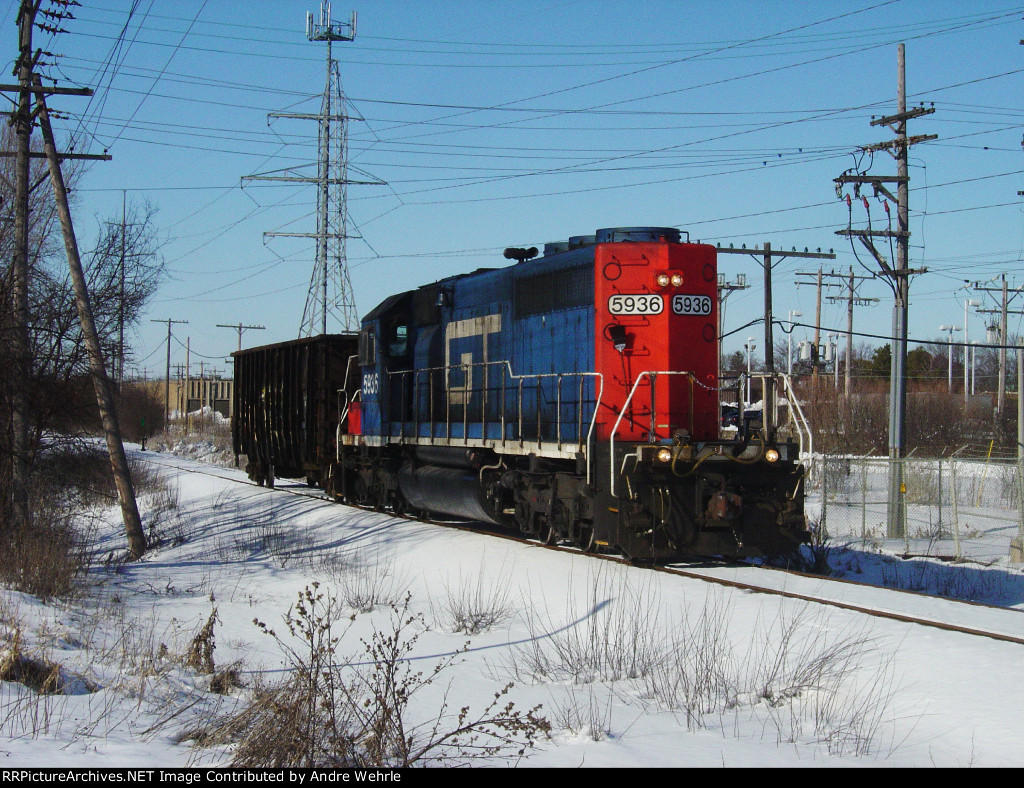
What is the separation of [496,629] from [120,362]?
515 inches

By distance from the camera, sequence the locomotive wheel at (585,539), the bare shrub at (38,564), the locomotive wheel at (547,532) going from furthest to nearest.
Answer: the locomotive wheel at (547,532) < the locomotive wheel at (585,539) < the bare shrub at (38,564)

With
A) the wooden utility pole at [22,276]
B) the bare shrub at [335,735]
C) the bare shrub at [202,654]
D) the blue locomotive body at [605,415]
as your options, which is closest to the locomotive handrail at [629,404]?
the blue locomotive body at [605,415]

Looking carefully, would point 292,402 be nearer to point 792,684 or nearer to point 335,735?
point 792,684

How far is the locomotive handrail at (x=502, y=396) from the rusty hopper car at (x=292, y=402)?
137 inches

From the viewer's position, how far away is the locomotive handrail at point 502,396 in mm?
11812

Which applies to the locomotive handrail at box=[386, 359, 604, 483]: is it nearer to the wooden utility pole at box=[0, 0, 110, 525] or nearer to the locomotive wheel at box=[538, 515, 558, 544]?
the locomotive wheel at box=[538, 515, 558, 544]

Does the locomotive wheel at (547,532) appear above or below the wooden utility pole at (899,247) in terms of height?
below

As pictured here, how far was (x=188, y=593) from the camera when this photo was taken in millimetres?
11102

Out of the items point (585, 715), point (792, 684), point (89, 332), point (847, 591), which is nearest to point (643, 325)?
point (847, 591)

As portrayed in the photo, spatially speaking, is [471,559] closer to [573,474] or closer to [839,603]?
[573,474]

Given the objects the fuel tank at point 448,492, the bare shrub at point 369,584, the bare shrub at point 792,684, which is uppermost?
the fuel tank at point 448,492

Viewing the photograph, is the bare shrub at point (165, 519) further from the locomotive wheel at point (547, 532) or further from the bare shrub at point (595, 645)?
the bare shrub at point (595, 645)

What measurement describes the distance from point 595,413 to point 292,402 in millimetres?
12430

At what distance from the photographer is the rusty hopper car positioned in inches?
812
